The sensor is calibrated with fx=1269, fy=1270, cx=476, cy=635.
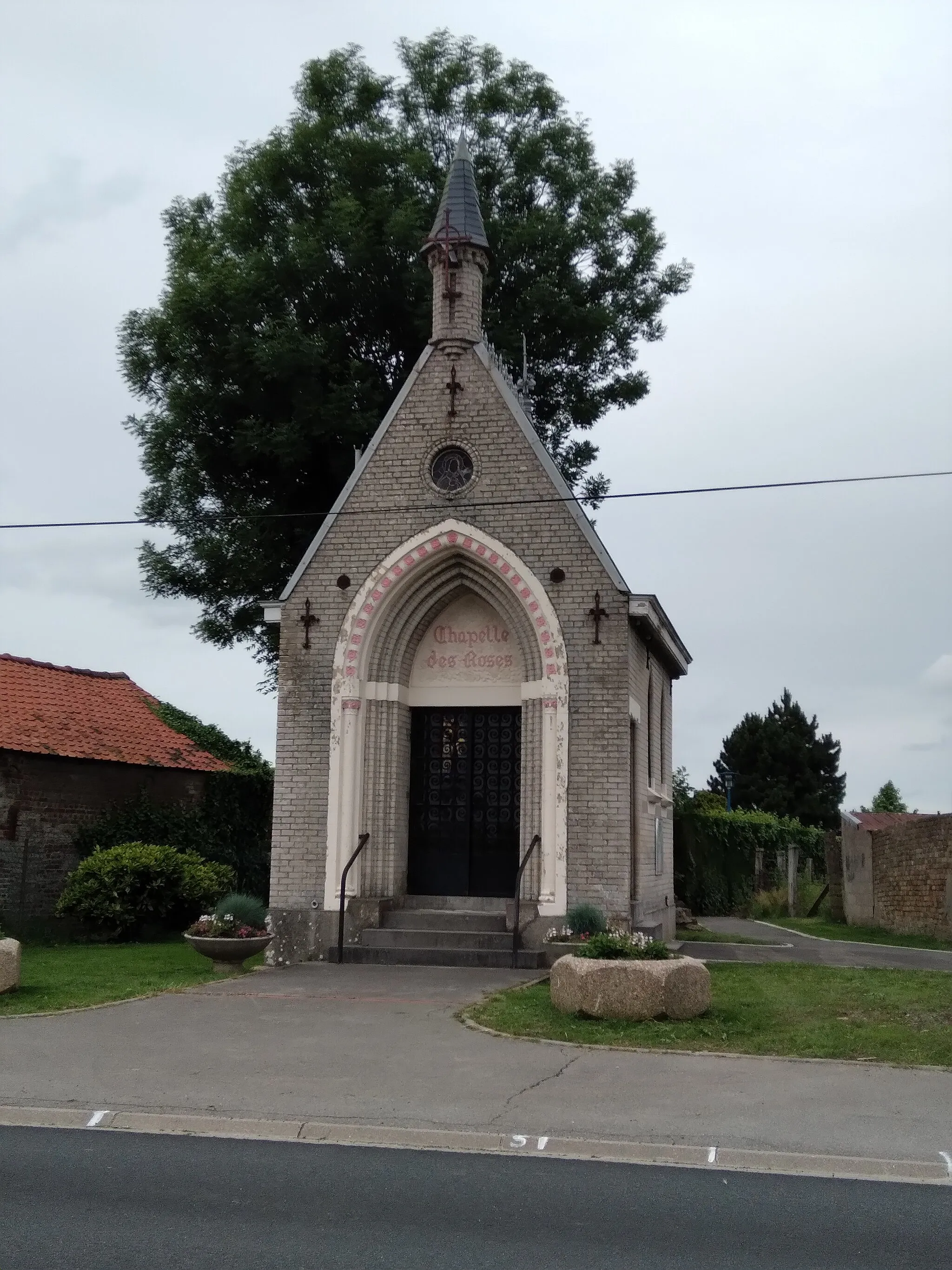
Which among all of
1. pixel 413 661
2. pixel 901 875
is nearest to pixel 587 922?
pixel 413 661

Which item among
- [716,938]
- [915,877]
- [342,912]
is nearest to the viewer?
[342,912]

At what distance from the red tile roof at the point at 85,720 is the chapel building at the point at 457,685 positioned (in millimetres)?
6054

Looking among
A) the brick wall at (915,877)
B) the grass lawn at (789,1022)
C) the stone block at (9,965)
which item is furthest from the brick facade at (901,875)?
the stone block at (9,965)

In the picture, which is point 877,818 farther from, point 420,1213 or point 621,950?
point 420,1213

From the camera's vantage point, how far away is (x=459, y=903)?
16797 millimetres

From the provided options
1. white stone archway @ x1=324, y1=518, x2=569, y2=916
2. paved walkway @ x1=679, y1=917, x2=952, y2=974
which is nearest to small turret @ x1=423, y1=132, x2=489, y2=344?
white stone archway @ x1=324, y1=518, x2=569, y2=916

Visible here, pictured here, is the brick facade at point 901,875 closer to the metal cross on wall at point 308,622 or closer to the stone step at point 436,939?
the stone step at point 436,939

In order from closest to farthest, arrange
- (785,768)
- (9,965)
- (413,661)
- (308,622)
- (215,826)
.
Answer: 1. (9,965)
2. (308,622)
3. (413,661)
4. (215,826)
5. (785,768)

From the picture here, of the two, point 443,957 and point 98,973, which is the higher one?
point 443,957

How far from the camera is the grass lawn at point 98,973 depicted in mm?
12477

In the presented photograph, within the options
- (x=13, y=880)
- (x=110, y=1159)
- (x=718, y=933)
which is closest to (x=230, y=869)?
(x=13, y=880)

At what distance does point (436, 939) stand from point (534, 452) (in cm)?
640

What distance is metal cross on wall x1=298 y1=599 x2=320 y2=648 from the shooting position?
1708 cm

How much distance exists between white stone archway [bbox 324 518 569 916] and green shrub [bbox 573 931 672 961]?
4.00m
